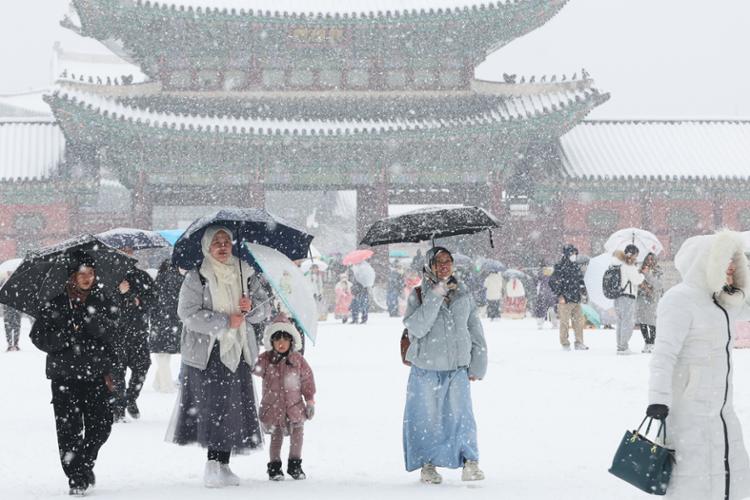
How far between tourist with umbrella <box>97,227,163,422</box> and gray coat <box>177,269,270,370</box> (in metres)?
2.30

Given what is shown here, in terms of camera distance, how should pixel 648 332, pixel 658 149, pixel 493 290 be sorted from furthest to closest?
pixel 658 149, pixel 493 290, pixel 648 332

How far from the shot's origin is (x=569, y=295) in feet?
50.4

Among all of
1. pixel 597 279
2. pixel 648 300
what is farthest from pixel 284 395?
pixel 597 279

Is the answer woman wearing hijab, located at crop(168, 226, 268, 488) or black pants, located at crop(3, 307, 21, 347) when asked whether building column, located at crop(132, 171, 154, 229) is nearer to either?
black pants, located at crop(3, 307, 21, 347)

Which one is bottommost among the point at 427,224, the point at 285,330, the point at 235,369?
the point at 235,369

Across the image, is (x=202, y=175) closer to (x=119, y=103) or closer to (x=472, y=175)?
(x=119, y=103)

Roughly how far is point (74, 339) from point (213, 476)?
1.09 m

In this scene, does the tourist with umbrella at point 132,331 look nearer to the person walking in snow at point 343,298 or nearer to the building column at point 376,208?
the person walking in snow at point 343,298

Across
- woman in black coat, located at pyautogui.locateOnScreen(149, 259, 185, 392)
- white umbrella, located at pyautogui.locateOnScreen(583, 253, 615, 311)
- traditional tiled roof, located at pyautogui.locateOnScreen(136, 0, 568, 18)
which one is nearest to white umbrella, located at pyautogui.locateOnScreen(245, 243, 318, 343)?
woman in black coat, located at pyautogui.locateOnScreen(149, 259, 185, 392)

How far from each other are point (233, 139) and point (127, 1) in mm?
3757

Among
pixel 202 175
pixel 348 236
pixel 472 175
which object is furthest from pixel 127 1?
pixel 348 236

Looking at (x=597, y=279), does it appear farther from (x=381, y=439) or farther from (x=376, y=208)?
(x=381, y=439)

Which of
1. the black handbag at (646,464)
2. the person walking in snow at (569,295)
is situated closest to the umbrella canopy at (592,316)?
the person walking in snow at (569,295)

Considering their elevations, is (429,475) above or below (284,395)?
below
